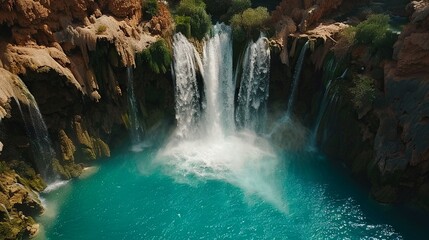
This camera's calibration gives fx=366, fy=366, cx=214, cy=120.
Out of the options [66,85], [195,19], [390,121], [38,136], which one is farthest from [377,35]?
[38,136]

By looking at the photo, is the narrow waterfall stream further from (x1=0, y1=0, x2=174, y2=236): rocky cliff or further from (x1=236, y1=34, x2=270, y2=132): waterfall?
(x1=236, y1=34, x2=270, y2=132): waterfall

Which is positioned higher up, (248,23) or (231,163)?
(248,23)

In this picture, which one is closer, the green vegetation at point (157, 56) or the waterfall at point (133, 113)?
the green vegetation at point (157, 56)

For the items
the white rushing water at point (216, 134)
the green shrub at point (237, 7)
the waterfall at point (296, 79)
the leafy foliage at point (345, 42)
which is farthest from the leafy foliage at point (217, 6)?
the leafy foliage at point (345, 42)

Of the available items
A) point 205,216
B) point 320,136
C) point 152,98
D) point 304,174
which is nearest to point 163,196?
point 205,216

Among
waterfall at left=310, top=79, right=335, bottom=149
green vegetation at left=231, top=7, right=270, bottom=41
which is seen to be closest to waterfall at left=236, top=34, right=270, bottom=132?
green vegetation at left=231, top=7, right=270, bottom=41

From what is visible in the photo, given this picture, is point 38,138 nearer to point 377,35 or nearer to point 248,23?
point 248,23

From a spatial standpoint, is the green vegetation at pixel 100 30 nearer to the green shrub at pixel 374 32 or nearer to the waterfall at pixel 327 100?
the waterfall at pixel 327 100
